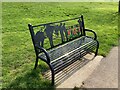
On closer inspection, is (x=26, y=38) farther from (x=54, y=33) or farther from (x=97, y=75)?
(x=97, y=75)

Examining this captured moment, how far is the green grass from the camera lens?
4.07 m

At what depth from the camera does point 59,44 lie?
4953 millimetres

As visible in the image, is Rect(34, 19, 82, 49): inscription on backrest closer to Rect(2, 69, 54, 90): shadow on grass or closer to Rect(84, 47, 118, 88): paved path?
Rect(2, 69, 54, 90): shadow on grass

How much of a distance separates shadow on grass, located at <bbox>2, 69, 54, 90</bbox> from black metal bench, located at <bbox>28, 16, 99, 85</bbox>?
0.21 m

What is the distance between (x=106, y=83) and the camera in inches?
162

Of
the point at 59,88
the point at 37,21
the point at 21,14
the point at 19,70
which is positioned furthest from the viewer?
the point at 21,14

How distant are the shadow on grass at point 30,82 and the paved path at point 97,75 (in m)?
0.29

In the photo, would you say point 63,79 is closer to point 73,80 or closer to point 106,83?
point 73,80

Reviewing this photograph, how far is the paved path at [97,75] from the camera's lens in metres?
4.04

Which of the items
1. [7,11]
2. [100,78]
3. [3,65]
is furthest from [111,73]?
[7,11]

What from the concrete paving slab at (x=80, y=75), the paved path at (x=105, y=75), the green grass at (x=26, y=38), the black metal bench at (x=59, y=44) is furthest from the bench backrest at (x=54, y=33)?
the paved path at (x=105, y=75)

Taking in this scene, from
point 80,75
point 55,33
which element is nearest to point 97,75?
point 80,75

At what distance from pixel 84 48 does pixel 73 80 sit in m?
1.04

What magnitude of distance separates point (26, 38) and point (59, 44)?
1945 mm
